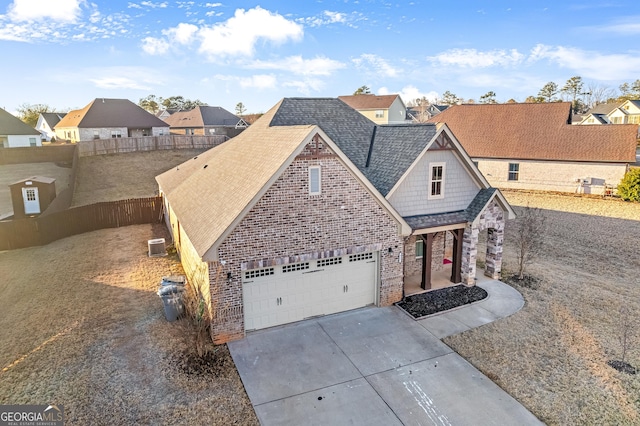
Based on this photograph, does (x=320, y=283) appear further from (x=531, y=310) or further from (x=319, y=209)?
(x=531, y=310)

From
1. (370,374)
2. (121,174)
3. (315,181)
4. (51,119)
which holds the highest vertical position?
(51,119)

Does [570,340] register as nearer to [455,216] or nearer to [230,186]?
[455,216]

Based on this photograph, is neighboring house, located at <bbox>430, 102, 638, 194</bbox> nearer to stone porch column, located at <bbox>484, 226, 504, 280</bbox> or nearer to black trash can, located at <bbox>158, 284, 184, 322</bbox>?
stone porch column, located at <bbox>484, 226, 504, 280</bbox>

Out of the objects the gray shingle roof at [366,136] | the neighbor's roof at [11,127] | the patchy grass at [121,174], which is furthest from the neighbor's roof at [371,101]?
the gray shingle roof at [366,136]

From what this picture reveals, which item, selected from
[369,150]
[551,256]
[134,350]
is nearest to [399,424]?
[134,350]

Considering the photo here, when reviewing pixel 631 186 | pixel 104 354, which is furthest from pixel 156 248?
pixel 631 186

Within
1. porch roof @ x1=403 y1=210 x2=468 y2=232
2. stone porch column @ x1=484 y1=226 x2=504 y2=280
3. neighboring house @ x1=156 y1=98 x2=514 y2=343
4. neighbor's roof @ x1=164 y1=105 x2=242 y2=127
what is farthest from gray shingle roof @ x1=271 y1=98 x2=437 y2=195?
neighbor's roof @ x1=164 y1=105 x2=242 y2=127

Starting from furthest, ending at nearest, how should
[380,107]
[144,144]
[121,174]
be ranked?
[380,107], [144,144], [121,174]
